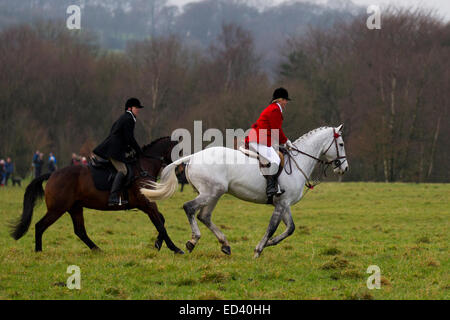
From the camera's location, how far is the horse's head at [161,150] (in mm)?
11977

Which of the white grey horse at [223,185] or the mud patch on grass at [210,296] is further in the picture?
the white grey horse at [223,185]

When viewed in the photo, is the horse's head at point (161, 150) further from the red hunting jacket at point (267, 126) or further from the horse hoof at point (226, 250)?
the horse hoof at point (226, 250)

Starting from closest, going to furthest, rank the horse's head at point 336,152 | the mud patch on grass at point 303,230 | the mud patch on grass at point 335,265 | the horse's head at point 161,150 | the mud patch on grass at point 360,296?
1. the mud patch on grass at point 360,296
2. the mud patch on grass at point 335,265
3. the horse's head at point 336,152
4. the horse's head at point 161,150
5. the mud patch on grass at point 303,230

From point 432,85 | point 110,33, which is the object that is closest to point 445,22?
point 432,85

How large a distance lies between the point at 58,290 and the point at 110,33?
173 meters

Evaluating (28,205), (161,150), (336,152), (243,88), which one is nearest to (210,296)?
(161,150)

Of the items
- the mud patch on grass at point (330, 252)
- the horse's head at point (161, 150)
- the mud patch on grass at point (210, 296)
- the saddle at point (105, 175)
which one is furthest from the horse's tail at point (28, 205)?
the mud patch on grass at point (330, 252)

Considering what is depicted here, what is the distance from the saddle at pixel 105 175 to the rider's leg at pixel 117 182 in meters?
0.09

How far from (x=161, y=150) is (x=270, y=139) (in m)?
2.46

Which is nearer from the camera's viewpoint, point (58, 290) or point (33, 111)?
point (58, 290)

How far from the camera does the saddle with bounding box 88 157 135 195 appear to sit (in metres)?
11.2

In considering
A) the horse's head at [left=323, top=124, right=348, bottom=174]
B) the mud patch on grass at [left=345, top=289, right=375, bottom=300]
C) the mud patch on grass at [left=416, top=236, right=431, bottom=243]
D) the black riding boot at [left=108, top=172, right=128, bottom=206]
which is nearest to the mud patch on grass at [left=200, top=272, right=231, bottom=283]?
the mud patch on grass at [left=345, top=289, right=375, bottom=300]

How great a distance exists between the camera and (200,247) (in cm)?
1239

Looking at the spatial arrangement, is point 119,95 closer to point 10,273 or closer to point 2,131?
point 2,131
